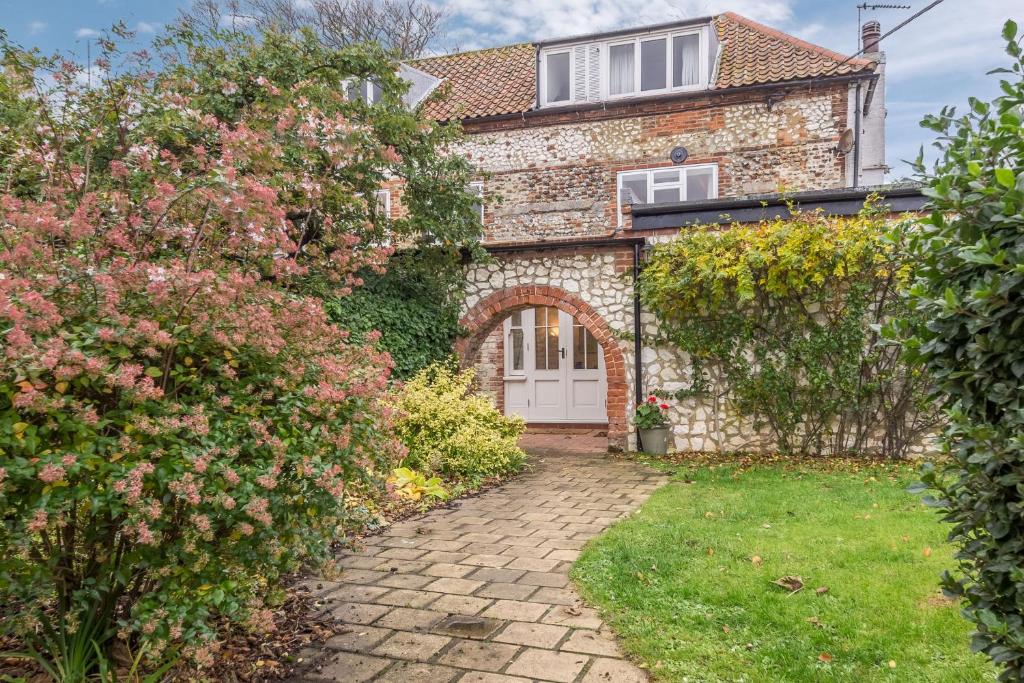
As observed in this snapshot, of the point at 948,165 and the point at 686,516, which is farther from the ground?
the point at 948,165

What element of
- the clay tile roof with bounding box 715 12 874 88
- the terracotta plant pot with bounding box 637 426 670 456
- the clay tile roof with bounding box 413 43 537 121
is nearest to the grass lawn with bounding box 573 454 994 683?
the terracotta plant pot with bounding box 637 426 670 456

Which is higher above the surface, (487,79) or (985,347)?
(487,79)

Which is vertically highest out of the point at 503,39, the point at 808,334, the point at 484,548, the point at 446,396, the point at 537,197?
the point at 503,39

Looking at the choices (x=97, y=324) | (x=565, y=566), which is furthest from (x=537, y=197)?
(x=97, y=324)

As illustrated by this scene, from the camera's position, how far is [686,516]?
5.80 meters

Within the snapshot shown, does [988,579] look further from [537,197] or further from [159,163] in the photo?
[537,197]

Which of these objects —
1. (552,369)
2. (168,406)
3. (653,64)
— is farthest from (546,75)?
(168,406)

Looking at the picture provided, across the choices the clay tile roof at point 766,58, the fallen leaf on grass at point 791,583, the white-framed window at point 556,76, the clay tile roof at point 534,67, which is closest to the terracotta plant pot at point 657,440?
the fallen leaf on grass at point 791,583

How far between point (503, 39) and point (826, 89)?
7715 mm

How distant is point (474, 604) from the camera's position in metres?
3.91

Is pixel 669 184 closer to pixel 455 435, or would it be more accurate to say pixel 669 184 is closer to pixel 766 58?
pixel 766 58

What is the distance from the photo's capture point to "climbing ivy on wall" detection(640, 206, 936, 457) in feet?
27.8

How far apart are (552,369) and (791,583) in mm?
9997

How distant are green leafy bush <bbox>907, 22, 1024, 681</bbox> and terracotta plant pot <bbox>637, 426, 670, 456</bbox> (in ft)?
24.4
